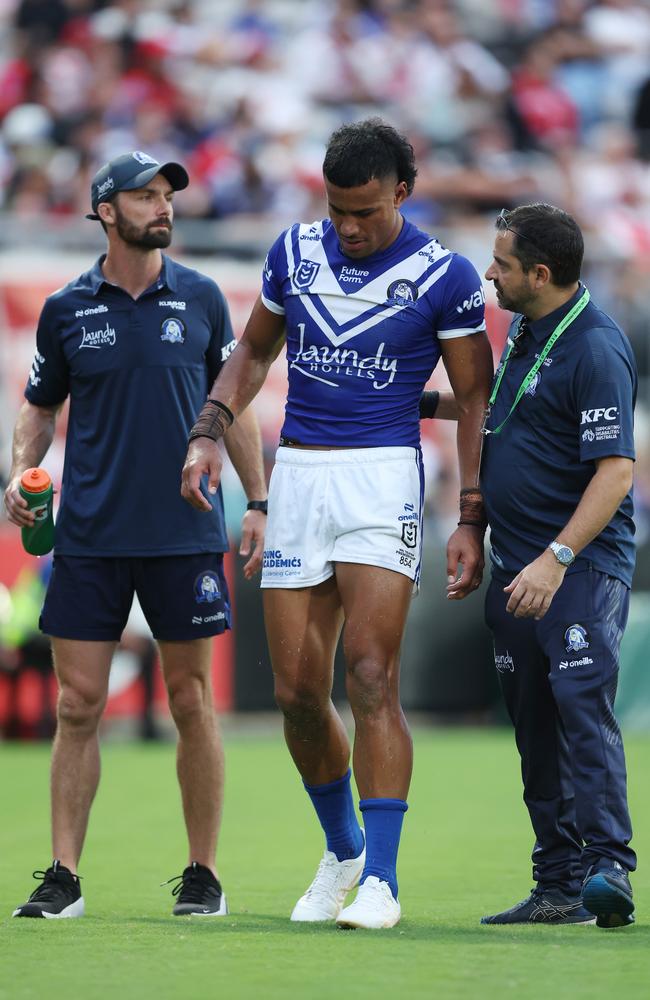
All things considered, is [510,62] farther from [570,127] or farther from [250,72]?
[250,72]

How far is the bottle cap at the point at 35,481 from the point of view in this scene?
19.1ft

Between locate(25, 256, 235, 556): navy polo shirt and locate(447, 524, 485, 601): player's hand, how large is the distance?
985 mm

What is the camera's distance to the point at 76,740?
5758 mm

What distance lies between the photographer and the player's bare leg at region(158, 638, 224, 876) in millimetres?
5824

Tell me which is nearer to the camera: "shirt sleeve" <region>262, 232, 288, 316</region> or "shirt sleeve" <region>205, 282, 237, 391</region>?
"shirt sleeve" <region>262, 232, 288, 316</region>

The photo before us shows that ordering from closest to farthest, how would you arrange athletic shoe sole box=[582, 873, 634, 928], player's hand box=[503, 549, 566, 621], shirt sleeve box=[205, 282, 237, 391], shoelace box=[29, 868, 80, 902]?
athletic shoe sole box=[582, 873, 634, 928] → player's hand box=[503, 549, 566, 621] → shoelace box=[29, 868, 80, 902] → shirt sleeve box=[205, 282, 237, 391]

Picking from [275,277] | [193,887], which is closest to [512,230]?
[275,277]

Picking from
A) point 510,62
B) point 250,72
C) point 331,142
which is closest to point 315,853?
point 331,142

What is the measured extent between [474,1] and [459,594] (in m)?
16.7

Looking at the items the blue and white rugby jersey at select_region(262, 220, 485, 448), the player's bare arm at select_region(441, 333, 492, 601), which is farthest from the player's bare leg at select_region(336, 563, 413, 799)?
the blue and white rugby jersey at select_region(262, 220, 485, 448)

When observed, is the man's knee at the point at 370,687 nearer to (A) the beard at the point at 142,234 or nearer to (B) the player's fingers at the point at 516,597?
(B) the player's fingers at the point at 516,597

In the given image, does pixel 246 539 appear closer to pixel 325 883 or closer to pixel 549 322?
pixel 325 883

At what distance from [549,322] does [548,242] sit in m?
0.26

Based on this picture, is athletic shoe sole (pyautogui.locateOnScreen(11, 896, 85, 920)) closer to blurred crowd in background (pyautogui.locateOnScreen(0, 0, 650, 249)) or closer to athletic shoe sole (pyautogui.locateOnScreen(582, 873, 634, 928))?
athletic shoe sole (pyautogui.locateOnScreen(582, 873, 634, 928))
